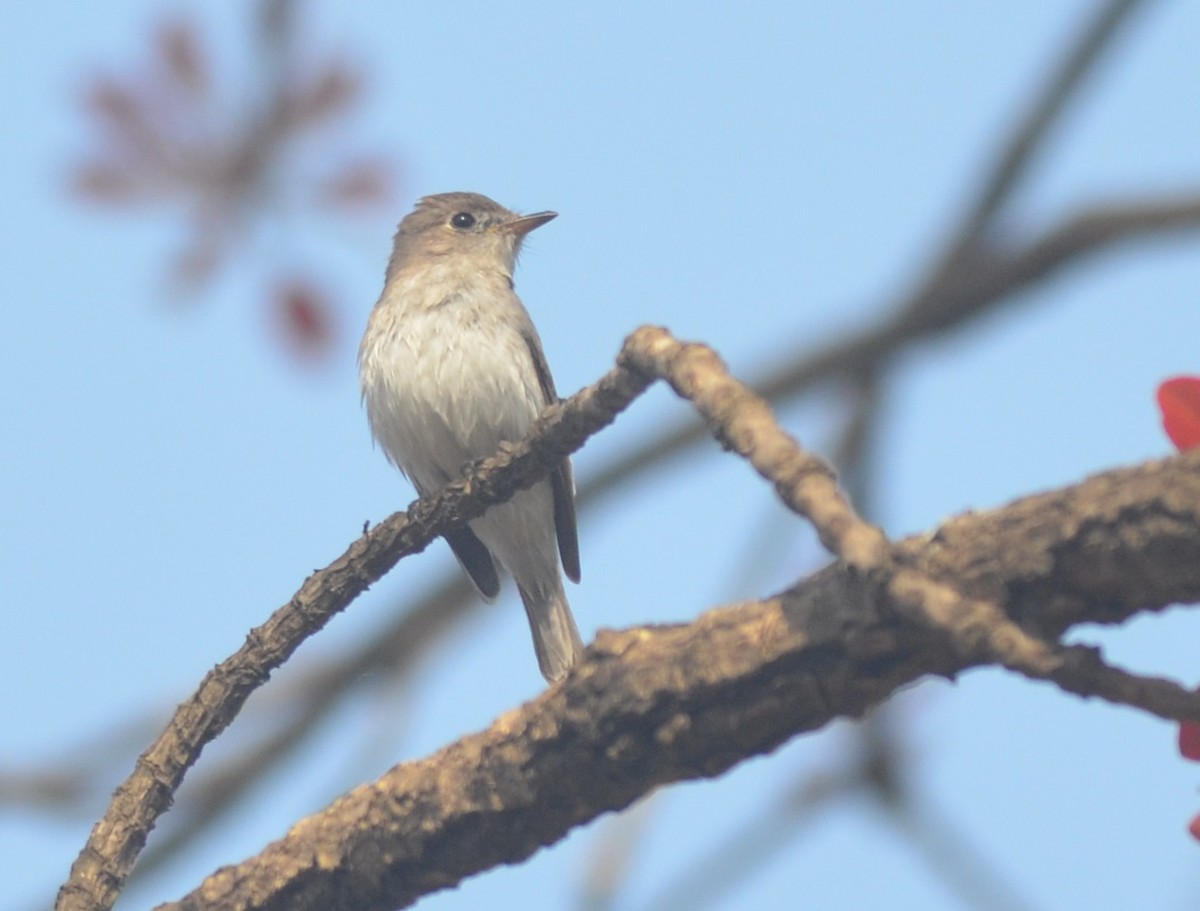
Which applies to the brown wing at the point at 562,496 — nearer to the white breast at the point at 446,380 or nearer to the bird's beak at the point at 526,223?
the white breast at the point at 446,380

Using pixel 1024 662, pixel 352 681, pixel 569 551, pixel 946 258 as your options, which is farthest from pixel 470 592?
pixel 1024 662

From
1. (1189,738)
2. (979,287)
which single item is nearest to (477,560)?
(979,287)

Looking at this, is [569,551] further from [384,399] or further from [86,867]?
[86,867]

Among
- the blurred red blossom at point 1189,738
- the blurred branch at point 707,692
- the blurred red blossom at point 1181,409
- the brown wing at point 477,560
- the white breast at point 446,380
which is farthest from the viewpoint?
the brown wing at point 477,560

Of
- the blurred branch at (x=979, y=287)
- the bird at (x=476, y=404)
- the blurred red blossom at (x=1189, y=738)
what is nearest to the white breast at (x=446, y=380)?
the bird at (x=476, y=404)

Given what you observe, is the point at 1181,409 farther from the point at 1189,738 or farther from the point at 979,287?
the point at 979,287

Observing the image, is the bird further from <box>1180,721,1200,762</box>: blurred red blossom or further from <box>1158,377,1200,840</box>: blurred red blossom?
<box>1180,721,1200,762</box>: blurred red blossom
